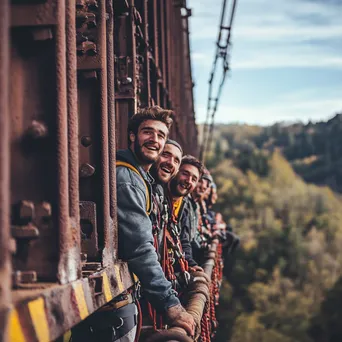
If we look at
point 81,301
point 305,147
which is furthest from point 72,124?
point 305,147

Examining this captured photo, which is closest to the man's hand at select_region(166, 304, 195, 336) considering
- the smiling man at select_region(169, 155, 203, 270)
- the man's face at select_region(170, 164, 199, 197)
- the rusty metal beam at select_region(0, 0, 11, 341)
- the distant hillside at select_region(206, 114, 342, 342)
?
the rusty metal beam at select_region(0, 0, 11, 341)

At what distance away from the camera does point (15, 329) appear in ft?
5.92

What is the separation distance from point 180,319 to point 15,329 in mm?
1679

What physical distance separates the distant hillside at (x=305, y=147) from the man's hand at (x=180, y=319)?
110 m

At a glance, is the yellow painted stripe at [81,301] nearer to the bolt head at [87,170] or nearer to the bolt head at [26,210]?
the bolt head at [26,210]

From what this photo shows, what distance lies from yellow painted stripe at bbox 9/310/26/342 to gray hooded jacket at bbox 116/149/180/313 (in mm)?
1603

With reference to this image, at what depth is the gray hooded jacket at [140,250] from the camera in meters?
3.44

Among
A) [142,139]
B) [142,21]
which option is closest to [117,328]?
[142,139]

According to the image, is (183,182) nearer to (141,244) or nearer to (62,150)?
(141,244)

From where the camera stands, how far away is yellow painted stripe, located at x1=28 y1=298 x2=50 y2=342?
1919 millimetres

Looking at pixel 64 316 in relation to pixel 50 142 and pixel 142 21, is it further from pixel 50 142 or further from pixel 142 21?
pixel 142 21

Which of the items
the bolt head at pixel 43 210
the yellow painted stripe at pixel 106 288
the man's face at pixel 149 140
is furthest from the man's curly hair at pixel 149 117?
the bolt head at pixel 43 210

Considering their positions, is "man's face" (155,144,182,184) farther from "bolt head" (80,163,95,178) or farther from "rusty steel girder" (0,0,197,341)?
"rusty steel girder" (0,0,197,341)

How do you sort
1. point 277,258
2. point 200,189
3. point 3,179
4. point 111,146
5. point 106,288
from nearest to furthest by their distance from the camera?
point 3,179
point 106,288
point 111,146
point 200,189
point 277,258
